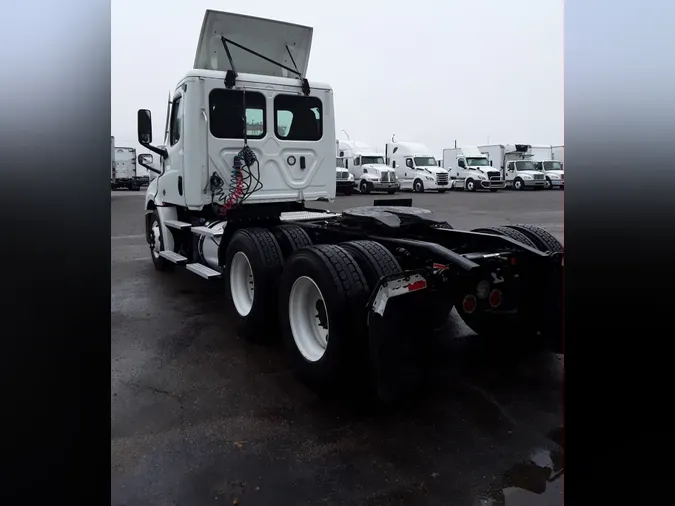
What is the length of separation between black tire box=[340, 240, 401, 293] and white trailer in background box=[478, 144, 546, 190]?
35262mm

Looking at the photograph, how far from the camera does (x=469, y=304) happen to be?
14.3 feet

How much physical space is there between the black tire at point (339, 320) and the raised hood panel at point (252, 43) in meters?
4.12

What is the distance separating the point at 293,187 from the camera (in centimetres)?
759

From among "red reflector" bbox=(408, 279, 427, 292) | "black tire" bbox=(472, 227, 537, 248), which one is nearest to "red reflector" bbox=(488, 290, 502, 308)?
"red reflector" bbox=(408, 279, 427, 292)

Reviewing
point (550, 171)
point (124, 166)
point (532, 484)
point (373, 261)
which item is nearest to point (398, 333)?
point (373, 261)

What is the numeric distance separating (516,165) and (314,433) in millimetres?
37322

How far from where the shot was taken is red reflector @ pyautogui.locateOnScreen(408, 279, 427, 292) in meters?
3.85

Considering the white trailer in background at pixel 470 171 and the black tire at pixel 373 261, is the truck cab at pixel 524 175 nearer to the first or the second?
the white trailer in background at pixel 470 171

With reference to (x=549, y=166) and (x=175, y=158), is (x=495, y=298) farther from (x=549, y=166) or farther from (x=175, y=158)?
(x=549, y=166)

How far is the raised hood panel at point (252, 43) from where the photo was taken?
6.98 m

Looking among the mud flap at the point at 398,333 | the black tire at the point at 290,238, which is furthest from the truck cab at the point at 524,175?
the mud flap at the point at 398,333
